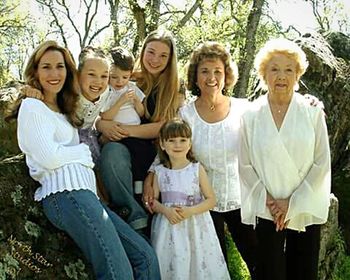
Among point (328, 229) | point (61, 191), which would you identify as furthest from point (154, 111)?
point (328, 229)

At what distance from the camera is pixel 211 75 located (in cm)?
472

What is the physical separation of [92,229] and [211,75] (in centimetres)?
185

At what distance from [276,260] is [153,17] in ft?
44.7

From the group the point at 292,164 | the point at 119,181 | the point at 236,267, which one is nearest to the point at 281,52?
the point at 292,164

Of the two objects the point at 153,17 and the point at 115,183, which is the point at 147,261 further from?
the point at 153,17

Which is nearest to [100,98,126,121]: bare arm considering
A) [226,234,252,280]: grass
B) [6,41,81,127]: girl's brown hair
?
[6,41,81,127]: girl's brown hair

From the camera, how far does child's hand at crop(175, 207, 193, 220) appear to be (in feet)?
14.8

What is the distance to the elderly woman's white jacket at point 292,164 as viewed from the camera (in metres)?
4.14

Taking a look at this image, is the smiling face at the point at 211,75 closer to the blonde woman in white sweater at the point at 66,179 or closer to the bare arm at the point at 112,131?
the bare arm at the point at 112,131

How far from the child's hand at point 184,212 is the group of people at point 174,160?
0.03 ft

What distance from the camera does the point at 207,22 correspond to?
1902 cm

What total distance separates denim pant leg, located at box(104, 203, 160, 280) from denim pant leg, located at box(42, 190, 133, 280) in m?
0.22

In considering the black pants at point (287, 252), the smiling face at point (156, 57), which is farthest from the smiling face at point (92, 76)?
the black pants at point (287, 252)

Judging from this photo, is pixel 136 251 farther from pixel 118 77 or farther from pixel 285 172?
pixel 118 77
